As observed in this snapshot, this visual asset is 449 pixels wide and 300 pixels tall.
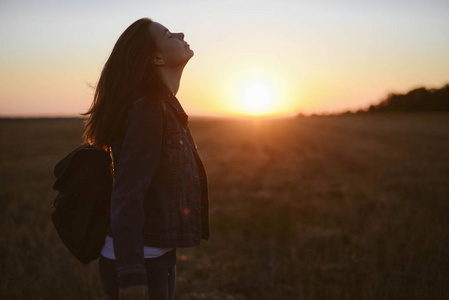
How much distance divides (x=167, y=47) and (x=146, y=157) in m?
0.48

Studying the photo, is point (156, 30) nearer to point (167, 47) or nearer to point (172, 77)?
point (167, 47)

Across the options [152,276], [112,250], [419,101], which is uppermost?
[419,101]

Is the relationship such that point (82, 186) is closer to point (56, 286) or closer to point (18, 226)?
point (56, 286)

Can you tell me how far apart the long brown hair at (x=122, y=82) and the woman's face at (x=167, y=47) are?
0.08ft

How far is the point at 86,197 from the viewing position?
1.38m

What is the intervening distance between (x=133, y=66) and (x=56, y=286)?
3440 mm

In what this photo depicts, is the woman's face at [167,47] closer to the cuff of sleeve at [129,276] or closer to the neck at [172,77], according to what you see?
the neck at [172,77]

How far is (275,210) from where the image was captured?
22.5 feet

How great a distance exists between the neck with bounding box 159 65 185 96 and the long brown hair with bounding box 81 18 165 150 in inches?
1.0

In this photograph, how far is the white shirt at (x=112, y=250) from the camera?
4.44 feet

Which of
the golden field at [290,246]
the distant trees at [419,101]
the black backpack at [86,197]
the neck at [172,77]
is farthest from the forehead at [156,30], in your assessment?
the distant trees at [419,101]

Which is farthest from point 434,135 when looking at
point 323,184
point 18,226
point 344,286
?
point 18,226

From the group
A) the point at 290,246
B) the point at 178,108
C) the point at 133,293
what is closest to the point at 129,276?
the point at 133,293

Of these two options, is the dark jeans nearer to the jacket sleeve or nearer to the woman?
the woman
